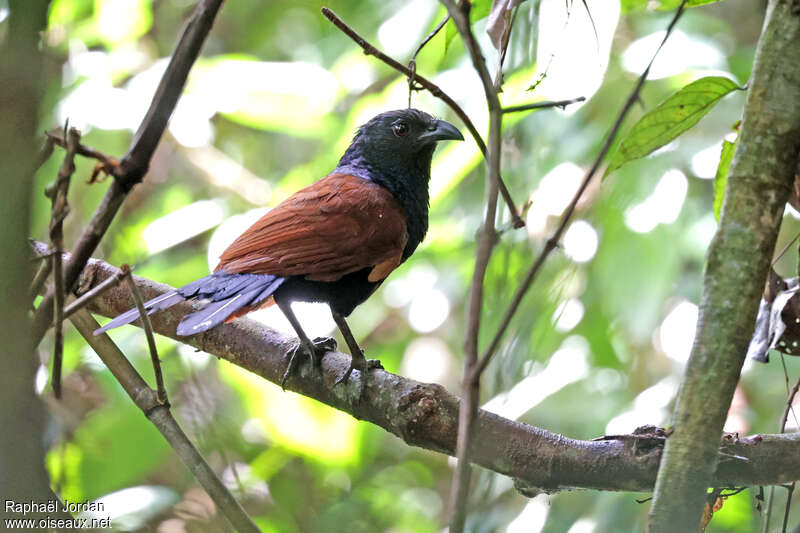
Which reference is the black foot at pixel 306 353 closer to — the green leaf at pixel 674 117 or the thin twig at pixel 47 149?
the green leaf at pixel 674 117

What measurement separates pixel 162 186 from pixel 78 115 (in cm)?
185

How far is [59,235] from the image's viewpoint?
1.21 meters

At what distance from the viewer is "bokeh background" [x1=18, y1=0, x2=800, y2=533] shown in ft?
9.61

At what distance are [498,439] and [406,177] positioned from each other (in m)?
1.68

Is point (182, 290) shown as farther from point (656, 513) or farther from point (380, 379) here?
point (656, 513)

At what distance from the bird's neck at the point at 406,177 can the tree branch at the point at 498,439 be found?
2.76 feet

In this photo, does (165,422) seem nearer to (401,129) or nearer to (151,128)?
(151,128)

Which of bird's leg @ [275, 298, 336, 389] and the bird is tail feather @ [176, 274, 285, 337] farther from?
bird's leg @ [275, 298, 336, 389]

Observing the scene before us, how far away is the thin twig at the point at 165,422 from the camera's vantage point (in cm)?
139

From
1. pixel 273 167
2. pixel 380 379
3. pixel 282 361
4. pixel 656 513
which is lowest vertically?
pixel 656 513

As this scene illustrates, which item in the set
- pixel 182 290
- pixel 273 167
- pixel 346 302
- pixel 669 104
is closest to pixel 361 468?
pixel 346 302

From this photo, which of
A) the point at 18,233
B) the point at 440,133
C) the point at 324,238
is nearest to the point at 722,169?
the point at 324,238

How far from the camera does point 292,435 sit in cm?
364

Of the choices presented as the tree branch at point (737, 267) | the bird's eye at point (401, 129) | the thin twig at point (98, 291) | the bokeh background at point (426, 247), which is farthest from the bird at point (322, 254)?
the tree branch at point (737, 267)
